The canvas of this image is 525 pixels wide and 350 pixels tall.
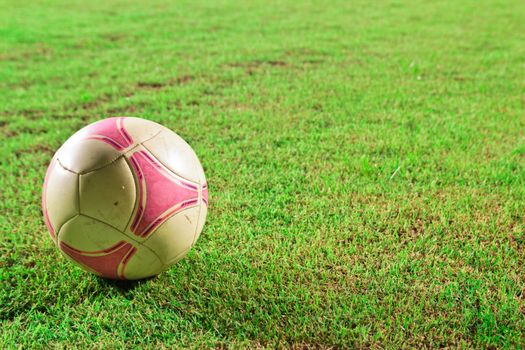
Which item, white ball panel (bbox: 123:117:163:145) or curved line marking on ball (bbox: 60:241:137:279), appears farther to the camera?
white ball panel (bbox: 123:117:163:145)

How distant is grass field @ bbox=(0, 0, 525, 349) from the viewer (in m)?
2.25

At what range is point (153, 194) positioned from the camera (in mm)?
2252

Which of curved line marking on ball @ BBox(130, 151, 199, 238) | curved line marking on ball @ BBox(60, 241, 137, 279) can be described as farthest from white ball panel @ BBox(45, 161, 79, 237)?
curved line marking on ball @ BBox(130, 151, 199, 238)

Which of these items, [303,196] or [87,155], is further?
[303,196]

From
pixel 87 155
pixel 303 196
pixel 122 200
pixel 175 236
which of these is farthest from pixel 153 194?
pixel 303 196

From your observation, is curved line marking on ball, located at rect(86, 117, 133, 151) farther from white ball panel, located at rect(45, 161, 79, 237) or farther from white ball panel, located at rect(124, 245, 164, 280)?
white ball panel, located at rect(124, 245, 164, 280)

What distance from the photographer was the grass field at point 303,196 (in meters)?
2.25

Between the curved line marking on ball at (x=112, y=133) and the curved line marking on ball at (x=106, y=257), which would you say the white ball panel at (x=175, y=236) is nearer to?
the curved line marking on ball at (x=106, y=257)

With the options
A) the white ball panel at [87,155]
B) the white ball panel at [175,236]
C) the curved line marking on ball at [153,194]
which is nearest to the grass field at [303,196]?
the white ball panel at [175,236]

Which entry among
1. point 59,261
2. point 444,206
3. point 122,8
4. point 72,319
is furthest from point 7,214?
point 122,8

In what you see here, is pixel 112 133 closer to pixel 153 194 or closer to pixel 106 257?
pixel 153 194

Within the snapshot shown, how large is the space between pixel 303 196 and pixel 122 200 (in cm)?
149

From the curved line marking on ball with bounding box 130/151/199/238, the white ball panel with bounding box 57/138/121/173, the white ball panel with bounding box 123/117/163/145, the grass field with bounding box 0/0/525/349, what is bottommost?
the grass field with bounding box 0/0/525/349

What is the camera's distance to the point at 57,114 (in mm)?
5184
